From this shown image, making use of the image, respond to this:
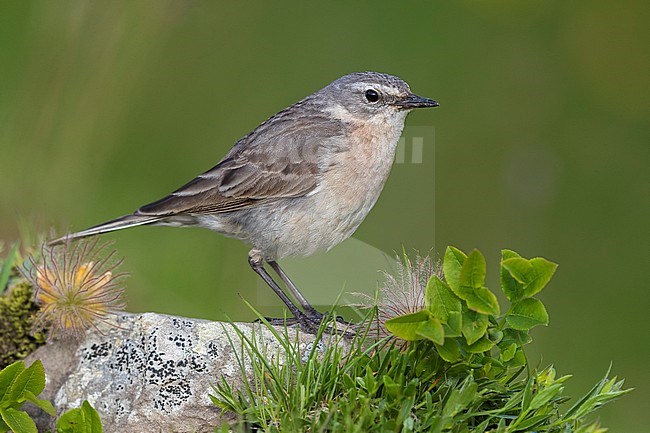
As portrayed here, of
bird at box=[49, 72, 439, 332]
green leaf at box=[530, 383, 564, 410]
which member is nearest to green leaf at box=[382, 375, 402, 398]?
green leaf at box=[530, 383, 564, 410]

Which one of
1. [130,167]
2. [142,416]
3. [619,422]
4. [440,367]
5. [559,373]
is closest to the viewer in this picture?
[440,367]

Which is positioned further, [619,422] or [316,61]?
[316,61]

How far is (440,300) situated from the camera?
3.71m

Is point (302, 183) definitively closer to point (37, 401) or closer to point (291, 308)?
point (291, 308)

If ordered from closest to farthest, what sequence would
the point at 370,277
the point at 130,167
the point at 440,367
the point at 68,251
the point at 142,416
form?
the point at 440,367
the point at 142,416
the point at 68,251
the point at 370,277
the point at 130,167

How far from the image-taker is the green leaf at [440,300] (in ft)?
12.1

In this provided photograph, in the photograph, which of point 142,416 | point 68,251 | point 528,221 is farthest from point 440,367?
point 528,221

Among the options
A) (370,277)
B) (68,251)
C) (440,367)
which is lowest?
(440,367)

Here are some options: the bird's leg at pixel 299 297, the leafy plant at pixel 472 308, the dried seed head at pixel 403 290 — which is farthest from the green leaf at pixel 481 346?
the bird's leg at pixel 299 297

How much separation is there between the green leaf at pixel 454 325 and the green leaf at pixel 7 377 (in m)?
1.77

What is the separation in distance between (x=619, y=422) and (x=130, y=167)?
497 cm

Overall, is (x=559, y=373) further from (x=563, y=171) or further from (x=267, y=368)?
(x=267, y=368)

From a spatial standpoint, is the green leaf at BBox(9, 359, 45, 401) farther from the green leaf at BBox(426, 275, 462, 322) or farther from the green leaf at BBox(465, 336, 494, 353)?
the green leaf at BBox(465, 336, 494, 353)

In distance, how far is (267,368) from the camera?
4062 mm
